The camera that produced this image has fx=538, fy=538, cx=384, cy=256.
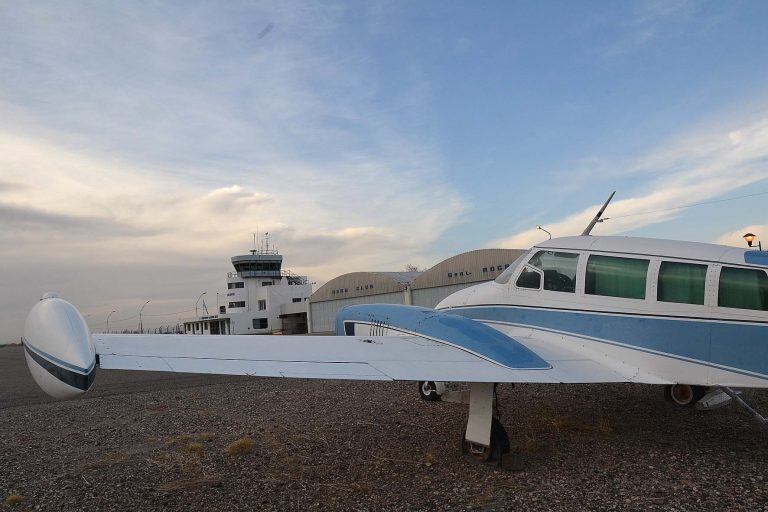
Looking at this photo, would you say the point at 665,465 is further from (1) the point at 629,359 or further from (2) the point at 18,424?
→ (2) the point at 18,424

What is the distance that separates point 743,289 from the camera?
6613 mm

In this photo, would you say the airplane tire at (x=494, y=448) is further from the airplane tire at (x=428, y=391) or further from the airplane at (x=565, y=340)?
the airplane tire at (x=428, y=391)

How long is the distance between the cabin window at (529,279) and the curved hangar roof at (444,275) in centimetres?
2208

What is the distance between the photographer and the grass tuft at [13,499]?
611 cm

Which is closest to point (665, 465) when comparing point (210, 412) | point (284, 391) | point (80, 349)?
point (80, 349)

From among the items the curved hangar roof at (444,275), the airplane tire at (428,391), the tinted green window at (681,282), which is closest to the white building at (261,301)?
the curved hangar roof at (444,275)

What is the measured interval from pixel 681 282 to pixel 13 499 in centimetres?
851

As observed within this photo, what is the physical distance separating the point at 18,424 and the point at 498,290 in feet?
33.4

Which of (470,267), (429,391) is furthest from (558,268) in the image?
(470,267)

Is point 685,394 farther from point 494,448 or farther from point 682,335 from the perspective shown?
point 494,448

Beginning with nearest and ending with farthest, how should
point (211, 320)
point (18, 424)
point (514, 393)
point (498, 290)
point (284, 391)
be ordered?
point (498, 290), point (18, 424), point (514, 393), point (284, 391), point (211, 320)

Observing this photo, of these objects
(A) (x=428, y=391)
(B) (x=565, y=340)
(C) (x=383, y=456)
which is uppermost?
(B) (x=565, y=340)

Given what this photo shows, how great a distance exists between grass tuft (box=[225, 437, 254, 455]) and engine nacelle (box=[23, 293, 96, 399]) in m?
3.76

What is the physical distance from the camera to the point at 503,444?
696 centimetres
